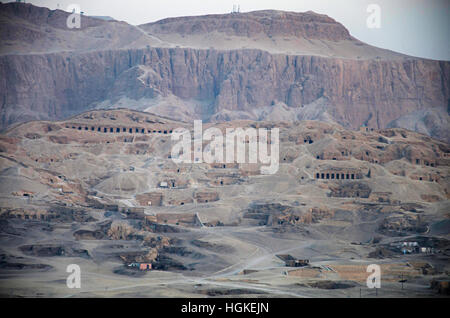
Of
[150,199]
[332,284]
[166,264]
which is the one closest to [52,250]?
[166,264]

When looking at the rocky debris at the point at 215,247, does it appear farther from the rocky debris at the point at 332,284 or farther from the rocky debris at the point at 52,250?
the rocky debris at the point at 332,284

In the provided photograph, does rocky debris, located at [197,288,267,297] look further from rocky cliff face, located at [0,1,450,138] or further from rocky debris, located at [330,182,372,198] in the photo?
rocky cliff face, located at [0,1,450,138]

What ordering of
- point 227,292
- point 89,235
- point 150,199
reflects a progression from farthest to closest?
point 150,199, point 89,235, point 227,292

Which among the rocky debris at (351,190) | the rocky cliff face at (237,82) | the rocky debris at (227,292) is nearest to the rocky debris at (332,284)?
the rocky debris at (227,292)

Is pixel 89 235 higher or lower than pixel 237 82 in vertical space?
lower

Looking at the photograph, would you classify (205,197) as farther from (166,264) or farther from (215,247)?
(166,264)

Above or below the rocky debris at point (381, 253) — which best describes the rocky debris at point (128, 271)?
below

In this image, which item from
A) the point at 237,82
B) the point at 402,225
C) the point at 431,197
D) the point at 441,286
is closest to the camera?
the point at 441,286
